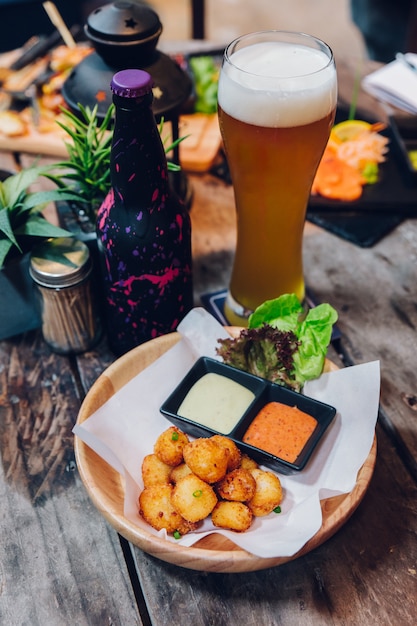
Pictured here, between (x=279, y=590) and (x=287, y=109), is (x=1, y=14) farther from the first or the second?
(x=279, y=590)

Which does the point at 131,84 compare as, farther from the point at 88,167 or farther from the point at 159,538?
the point at 159,538

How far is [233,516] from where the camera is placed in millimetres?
946

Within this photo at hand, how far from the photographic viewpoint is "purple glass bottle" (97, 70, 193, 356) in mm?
1001

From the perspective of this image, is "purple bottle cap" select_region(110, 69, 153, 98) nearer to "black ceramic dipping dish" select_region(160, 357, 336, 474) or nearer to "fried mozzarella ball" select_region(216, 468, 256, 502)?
"black ceramic dipping dish" select_region(160, 357, 336, 474)

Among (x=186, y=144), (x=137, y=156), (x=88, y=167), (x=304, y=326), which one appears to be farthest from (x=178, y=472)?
(x=186, y=144)

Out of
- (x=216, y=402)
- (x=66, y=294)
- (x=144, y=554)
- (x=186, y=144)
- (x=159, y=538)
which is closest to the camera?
(x=159, y=538)

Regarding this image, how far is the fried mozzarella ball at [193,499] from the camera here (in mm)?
935

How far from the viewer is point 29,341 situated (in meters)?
1.37

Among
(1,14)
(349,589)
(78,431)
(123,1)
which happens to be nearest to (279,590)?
(349,589)

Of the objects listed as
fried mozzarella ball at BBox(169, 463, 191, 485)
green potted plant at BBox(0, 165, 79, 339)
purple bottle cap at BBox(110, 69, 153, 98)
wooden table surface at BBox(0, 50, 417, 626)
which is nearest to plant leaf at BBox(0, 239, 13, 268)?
green potted plant at BBox(0, 165, 79, 339)

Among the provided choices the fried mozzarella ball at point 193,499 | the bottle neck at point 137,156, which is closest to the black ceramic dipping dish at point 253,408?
the fried mozzarella ball at point 193,499

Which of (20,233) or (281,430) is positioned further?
(20,233)

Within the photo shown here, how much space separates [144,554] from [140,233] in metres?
0.55

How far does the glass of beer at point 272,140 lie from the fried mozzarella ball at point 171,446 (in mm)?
414
